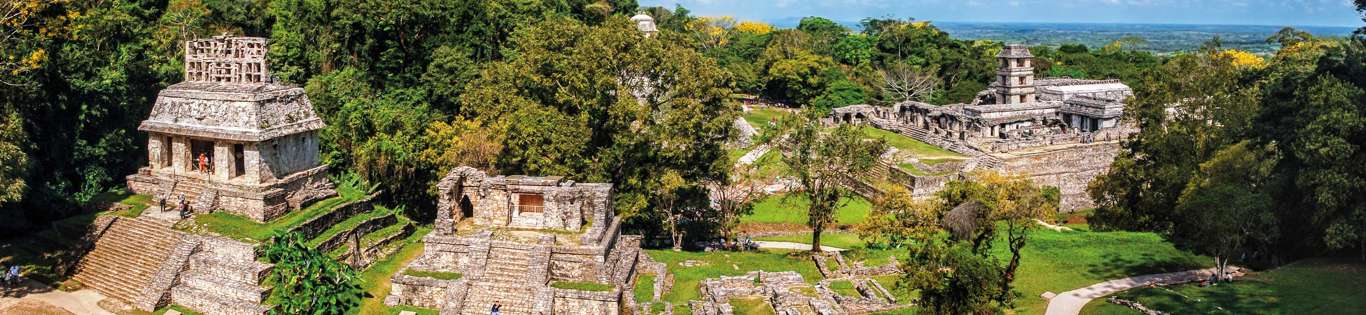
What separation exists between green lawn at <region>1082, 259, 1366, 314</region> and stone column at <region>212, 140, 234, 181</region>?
21868mm

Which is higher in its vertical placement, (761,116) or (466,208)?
(761,116)

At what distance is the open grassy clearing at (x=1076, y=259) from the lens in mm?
27319

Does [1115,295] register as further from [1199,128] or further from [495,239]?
[495,239]

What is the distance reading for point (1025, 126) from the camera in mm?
61031

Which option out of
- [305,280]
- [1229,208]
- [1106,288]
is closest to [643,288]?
[305,280]

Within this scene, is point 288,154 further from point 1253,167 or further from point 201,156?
point 1253,167

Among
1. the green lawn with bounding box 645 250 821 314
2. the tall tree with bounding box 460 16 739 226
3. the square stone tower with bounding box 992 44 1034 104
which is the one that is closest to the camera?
the green lawn with bounding box 645 250 821 314

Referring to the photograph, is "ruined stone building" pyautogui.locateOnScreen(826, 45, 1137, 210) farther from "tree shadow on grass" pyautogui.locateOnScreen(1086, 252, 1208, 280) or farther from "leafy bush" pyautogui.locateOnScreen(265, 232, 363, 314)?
"leafy bush" pyautogui.locateOnScreen(265, 232, 363, 314)

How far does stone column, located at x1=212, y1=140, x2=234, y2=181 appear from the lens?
26.5 metres

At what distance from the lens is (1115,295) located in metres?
25.9

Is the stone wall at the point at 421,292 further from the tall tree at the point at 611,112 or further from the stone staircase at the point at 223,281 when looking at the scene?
the tall tree at the point at 611,112

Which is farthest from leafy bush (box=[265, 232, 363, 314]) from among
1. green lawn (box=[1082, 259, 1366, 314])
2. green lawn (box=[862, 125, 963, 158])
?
green lawn (box=[862, 125, 963, 158])

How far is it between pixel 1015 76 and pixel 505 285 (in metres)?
48.5

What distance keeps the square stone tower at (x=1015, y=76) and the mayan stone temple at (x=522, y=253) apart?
1670 inches
